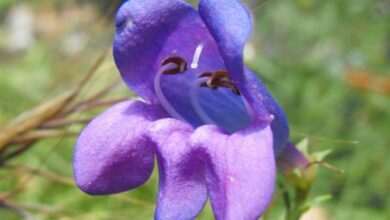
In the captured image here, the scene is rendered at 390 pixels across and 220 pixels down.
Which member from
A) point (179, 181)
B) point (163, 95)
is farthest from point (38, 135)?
point (179, 181)

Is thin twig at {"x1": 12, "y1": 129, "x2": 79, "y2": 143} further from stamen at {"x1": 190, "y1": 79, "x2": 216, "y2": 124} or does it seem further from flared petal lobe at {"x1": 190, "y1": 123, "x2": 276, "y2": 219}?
flared petal lobe at {"x1": 190, "y1": 123, "x2": 276, "y2": 219}

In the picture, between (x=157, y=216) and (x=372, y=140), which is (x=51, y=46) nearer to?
(x=372, y=140)

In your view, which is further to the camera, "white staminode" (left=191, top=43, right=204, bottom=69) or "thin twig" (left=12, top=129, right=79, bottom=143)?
"thin twig" (left=12, top=129, right=79, bottom=143)

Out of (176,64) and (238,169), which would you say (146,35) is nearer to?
(176,64)

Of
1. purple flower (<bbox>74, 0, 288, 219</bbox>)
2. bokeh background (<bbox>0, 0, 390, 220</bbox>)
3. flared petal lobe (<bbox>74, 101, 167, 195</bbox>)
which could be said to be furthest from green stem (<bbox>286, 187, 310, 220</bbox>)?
bokeh background (<bbox>0, 0, 390, 220</bbox>)

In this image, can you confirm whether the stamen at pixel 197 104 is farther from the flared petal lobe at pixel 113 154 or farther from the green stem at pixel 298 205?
the green stem at pixel 298 205

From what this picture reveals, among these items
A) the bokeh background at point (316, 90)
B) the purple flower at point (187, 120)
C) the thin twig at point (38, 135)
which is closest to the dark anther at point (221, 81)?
the purple flower at point (187, 120)

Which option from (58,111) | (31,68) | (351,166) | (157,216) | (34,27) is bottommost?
(34,27)

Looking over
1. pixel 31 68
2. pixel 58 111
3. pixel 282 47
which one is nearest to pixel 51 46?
pixel 31 68
